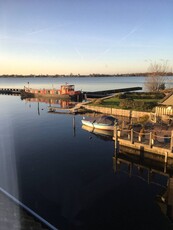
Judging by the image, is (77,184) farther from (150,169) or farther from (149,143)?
(149,143)

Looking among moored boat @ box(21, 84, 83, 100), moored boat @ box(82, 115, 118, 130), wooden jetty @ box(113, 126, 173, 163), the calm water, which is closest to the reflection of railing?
the calm water

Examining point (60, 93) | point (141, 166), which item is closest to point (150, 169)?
point (141, 166)

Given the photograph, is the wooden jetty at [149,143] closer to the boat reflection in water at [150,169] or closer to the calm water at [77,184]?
the boat reflection in water at [150,169]

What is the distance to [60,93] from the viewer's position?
7994cm

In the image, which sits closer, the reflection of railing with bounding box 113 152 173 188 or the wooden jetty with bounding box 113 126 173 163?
the reflection of railing with bounding box 113 152 173 188

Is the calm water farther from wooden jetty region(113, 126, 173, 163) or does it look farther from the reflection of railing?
wooden jetty region(113, 126, 173, 163)

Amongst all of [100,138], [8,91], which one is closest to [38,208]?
[100,138]

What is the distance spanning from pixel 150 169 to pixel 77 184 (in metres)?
7.20

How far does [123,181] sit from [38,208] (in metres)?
7.46

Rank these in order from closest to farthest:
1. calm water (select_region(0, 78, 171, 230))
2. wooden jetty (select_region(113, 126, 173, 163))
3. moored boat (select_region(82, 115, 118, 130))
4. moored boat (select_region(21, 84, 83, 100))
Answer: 1. calm water (select_region(0, 78, 171, 230))
2. wooden jetty (select_region(113, 126, 173, 163))
3. moored boat (select_region(82, 115, 118, 130))
4. moored boat (select_region(21, 84, 83, 100))

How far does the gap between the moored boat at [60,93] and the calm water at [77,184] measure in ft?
144

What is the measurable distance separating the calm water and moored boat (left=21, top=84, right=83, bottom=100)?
144 ft

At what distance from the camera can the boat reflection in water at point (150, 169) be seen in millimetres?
17036

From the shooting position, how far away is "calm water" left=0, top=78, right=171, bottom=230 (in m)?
14.5
